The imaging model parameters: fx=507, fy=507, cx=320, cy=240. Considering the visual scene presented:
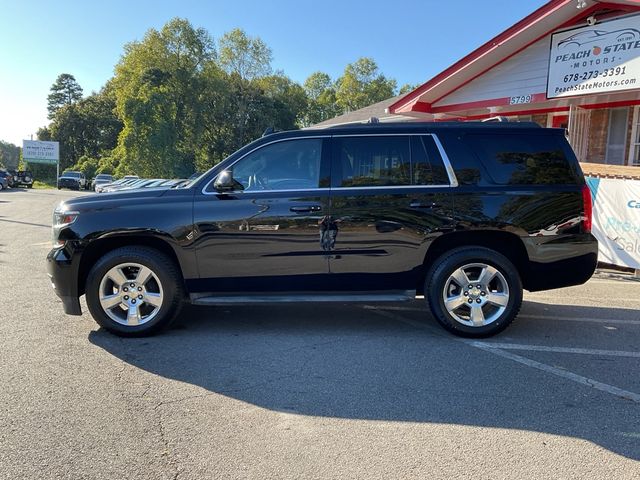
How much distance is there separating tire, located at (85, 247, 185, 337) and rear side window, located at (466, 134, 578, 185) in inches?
130

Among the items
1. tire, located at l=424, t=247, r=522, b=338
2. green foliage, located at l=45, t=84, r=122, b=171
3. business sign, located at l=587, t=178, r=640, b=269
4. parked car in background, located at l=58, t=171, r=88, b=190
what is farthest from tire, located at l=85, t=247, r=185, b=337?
green foliage, located at l=45, t=84, r=122, b=171

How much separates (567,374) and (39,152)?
6388 cm

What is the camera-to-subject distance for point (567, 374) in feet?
13.7

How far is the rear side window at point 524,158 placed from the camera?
16.5 feet

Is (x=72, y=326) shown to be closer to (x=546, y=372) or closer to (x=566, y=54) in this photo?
(x=546, y=372)

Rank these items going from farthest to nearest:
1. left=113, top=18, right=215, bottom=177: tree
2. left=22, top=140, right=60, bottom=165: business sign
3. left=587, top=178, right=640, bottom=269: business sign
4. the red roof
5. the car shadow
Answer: left=22, top=140, right=60, bottom=165: business sign → left=113, top=18, right=215, bottom=177: tree → the red roof → left=587, top=178, right=640, bottom=269: business sign → the car shadow

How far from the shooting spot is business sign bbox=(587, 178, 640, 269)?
25.6ft

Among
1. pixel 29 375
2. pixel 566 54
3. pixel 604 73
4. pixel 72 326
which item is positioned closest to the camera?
pixel 29 375

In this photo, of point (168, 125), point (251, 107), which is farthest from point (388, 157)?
point (251, 107)

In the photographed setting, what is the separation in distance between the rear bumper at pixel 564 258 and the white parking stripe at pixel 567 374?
0.97 metres

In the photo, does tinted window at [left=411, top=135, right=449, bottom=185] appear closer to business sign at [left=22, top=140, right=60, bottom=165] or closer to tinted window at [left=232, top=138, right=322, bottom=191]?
tinted window at [left=232, top=138, right=322, bottom=191]

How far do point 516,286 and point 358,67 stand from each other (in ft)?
202

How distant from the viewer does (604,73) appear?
10.0 metres

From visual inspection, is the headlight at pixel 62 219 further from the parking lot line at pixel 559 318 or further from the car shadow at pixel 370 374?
the parking lot line at pixel 559 318
